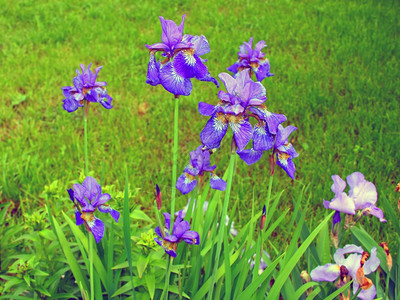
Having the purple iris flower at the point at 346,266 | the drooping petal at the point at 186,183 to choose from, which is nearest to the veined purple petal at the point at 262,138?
the drooping petal at the point at 186,183

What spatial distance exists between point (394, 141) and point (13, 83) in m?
3.52

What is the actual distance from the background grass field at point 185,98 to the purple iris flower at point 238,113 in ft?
3.48

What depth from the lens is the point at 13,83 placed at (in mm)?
3994

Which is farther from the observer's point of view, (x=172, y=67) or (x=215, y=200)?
(x=215, y=200)

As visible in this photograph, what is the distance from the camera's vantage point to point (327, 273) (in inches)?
59.5

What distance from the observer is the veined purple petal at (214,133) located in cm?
114

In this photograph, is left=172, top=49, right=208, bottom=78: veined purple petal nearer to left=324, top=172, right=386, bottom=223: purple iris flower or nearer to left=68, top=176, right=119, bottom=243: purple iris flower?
left=68, top=176, right=119, bottom=243: purple iris flower

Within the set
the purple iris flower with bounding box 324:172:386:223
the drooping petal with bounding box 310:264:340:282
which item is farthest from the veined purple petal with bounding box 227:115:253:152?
the drooping petal with bounding box 310:264:340:282

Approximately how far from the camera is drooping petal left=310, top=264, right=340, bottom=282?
59.4 inches

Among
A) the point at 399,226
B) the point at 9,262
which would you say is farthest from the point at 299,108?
the point at 9,262

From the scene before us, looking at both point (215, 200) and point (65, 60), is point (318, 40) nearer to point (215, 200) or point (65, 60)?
point (65, 60)

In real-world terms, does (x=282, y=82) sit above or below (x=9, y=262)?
above

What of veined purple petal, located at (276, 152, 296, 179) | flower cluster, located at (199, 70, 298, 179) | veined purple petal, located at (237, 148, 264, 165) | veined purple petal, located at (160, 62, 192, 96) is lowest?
veined purple petal, located at (276, 152, 296, 179)

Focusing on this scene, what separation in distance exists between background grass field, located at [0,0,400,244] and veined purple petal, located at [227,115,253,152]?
1.10m
